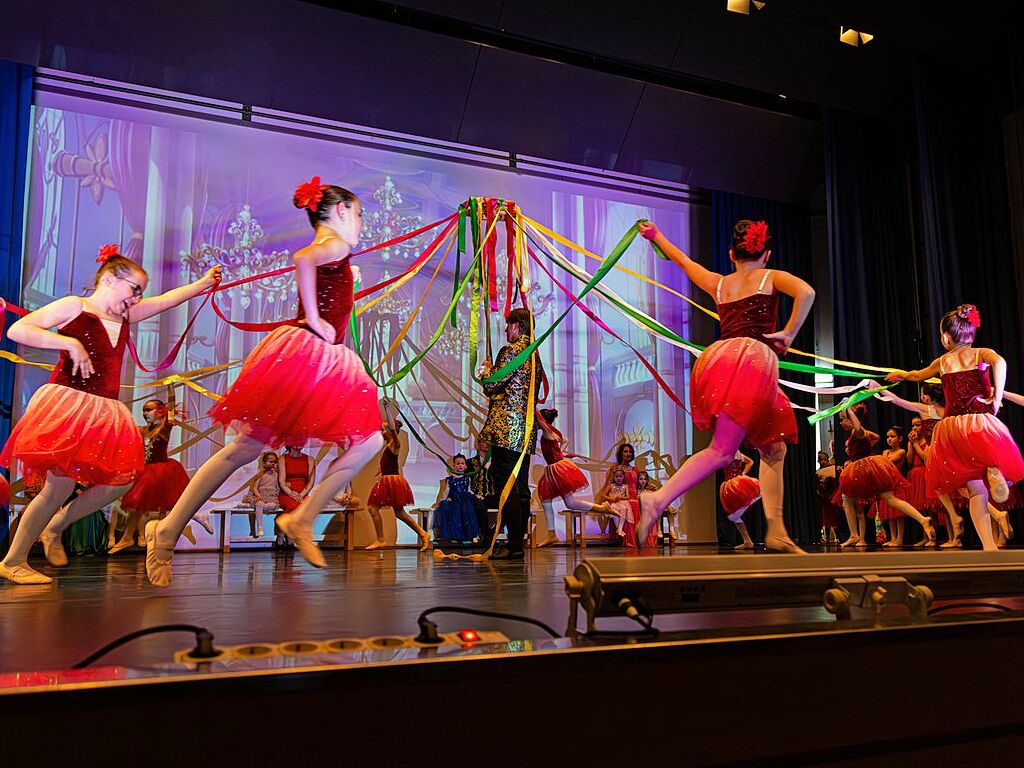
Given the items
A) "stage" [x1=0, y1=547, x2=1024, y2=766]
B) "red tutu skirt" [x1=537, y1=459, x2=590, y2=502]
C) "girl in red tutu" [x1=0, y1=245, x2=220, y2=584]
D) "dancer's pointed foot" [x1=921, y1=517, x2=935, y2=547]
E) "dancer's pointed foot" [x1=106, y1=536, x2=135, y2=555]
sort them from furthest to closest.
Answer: "dancer's pointed foot" [x1=921, y1=517, x2=935, y2=547], "dancer's pointed foot" [x1=106, y1=536, x2=135, y2=555], "red tutu skirt" [x1=537, y1=459, x2=590, y2=502], "girl in red tutu" [x1=0, y1=245, x2=220, y2=584], "stage" [x1=0, y1=547, x2=1024, y2=766]

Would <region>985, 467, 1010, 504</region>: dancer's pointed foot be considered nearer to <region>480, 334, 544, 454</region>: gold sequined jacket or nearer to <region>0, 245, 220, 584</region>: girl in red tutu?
<region>480, 334, 544, 454</region>: gold sequined jacket

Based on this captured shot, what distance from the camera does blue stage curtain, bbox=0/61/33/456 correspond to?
7.46 m

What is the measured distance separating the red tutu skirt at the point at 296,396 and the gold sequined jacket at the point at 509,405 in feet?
7.80

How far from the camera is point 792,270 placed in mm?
11258

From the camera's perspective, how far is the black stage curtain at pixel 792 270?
415 inches

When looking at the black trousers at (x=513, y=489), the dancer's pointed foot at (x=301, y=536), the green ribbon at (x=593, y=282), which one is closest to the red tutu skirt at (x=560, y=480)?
the black trousers at (x=513, y=489)

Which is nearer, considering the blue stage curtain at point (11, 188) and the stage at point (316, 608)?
the stage at point (316, 608)

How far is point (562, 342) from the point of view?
9.70 m

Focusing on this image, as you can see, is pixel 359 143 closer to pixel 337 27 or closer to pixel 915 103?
pixel 337 27

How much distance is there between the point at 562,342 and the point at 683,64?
3337 millimetres

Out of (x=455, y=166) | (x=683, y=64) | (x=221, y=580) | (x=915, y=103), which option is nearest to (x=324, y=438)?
(x=221, y=580)

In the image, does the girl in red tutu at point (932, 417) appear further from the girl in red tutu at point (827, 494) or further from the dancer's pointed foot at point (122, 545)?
the dancer's pointed foot at point (122, 545)

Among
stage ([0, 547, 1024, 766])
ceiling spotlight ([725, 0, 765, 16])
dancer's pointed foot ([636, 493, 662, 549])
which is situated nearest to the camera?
stage ([0, 547, 1024, 766])

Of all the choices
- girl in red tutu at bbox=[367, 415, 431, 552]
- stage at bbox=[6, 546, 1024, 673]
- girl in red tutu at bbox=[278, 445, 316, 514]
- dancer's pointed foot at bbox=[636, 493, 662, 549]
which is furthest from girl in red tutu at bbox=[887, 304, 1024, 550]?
girl in red tutu at bbox=[278, 445, 316, 514]
